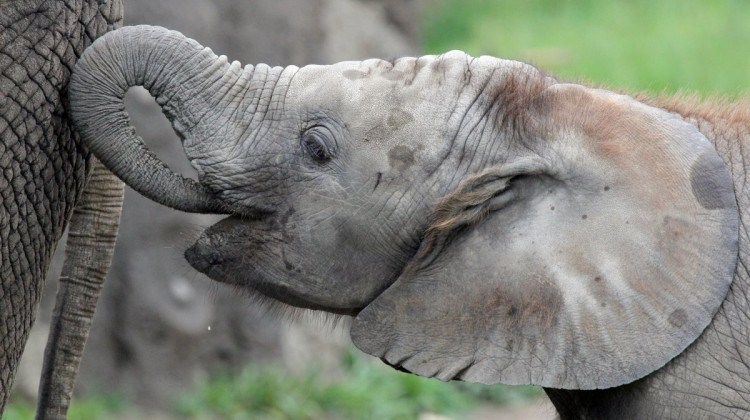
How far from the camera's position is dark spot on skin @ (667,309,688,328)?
3139 mm

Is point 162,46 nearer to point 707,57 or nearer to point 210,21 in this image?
point 210,21

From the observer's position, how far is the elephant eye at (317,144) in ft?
11.0

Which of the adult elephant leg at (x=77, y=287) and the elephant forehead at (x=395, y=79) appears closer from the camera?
the elephant forehead at (x=395, y=79)

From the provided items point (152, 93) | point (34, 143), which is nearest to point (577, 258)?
point (152, 93)

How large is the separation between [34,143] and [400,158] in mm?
995

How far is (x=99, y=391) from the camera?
6672mm

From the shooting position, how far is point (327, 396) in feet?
22.9

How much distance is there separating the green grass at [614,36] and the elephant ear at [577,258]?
7.45 m

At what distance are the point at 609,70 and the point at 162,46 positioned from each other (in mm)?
9187

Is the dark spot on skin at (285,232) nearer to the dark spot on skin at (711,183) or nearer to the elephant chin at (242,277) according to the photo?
the elephant chin at (242,277)

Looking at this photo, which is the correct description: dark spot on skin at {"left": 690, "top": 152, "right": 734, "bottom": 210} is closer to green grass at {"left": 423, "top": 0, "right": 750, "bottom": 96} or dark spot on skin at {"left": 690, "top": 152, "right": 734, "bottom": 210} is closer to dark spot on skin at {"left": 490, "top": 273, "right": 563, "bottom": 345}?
dark spot on skin at {"left": 490, "top": 273, "right": 563, "bottom": 345}

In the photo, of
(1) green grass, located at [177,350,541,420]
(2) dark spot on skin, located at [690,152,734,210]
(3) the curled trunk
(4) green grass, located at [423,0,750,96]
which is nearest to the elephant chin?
(3) the curled trunk

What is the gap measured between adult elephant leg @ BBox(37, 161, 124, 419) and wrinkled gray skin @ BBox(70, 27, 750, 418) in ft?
1.46

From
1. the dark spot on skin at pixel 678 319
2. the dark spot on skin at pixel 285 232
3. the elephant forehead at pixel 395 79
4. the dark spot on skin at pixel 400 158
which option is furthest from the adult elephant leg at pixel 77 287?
the dark spot on skin at pixel 678 319
